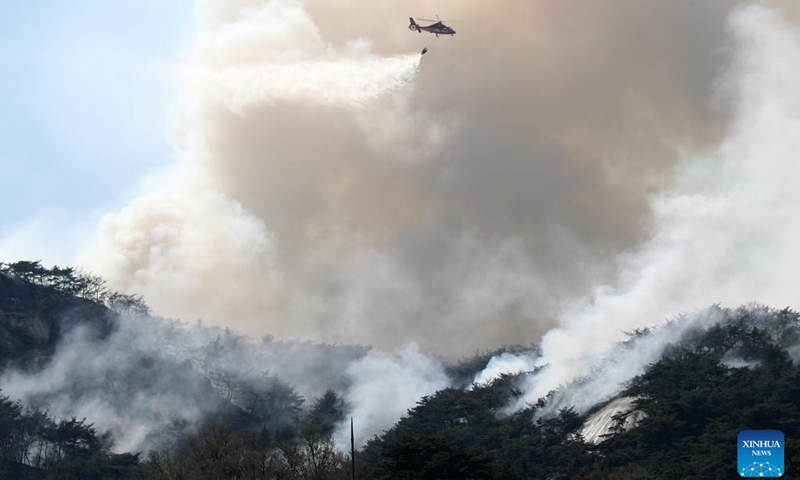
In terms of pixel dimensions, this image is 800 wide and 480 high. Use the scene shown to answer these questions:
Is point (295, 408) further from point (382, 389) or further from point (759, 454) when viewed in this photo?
point (759, 454)

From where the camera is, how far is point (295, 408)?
167125 millimetres

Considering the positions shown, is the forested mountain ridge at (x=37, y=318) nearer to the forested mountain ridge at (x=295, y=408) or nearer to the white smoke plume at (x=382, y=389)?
the forested mountain ridge at (x=295, y=408)

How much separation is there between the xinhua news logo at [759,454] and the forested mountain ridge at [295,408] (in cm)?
2283

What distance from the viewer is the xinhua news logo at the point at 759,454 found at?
155ft

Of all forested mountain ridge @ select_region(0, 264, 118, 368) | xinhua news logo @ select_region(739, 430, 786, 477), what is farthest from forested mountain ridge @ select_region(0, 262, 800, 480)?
xinhua news logo @ select_region(739, 430, 786, 477)

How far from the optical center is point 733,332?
433 ft

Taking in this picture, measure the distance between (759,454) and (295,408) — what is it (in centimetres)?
12429

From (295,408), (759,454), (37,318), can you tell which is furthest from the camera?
(295,408)

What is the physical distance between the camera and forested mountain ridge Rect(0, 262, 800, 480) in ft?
310

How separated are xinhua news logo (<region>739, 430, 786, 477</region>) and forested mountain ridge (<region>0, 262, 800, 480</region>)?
22825 mm

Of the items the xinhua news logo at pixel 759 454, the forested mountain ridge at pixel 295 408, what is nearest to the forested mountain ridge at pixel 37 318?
the forested mountain ridge at pixel 295 408

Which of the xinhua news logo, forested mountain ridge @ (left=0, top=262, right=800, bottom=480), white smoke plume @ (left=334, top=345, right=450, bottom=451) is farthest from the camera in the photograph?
white smoke plume @ (left=334, top=345, right=450, bottom=451)

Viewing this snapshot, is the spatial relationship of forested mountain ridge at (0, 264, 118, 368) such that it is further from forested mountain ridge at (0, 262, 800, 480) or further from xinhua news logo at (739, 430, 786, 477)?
xinhua news logo at (739, 430, 786, 477)

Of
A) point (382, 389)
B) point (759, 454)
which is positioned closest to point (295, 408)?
point (382, 389)
